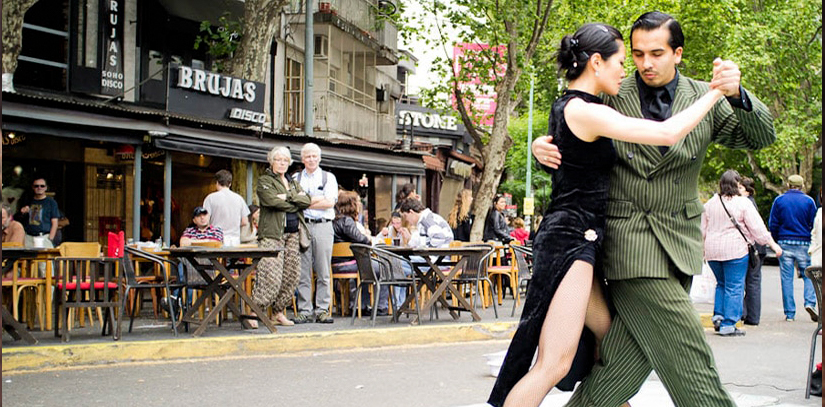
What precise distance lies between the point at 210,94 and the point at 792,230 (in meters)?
10.6

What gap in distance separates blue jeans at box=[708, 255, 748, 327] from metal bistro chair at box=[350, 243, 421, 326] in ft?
11.4

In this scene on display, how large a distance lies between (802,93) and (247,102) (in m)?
26.6

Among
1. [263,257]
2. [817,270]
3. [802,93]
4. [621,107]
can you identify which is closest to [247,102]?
[263,257]

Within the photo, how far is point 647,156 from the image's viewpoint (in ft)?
13.0

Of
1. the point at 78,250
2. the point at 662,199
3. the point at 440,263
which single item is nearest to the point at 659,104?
the point at 662,199

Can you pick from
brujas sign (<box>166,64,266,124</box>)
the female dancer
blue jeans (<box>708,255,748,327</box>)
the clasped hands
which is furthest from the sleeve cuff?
brujas sign (<box>166,64,266,124</box>)

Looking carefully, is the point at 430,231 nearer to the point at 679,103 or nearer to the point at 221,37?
the point at 679,103

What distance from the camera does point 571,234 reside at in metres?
3.88

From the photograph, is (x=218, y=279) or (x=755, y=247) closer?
(x=218, y=279)

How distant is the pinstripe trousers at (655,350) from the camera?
374 centimetres

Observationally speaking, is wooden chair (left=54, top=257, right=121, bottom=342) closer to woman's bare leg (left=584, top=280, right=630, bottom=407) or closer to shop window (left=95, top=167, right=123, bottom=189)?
woman's bare leg (left=584, top=280, right=630, bottom=407)

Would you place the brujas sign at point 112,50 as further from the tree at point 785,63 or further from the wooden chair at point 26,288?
the tree at point 785,63

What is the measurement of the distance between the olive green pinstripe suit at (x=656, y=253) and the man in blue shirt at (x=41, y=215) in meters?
10.8

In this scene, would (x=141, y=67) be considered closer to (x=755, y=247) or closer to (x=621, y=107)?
(x=755, y=247)
